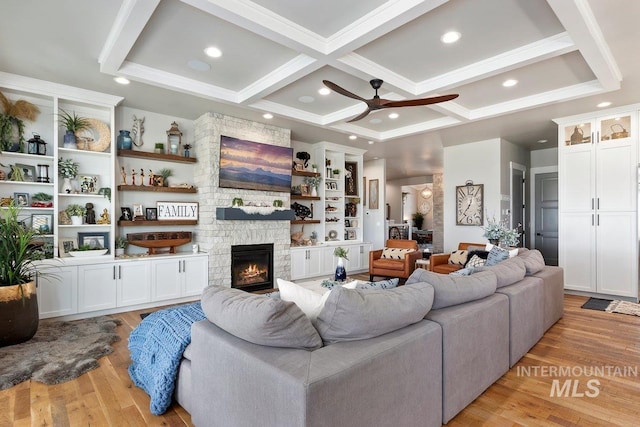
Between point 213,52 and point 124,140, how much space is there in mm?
2184

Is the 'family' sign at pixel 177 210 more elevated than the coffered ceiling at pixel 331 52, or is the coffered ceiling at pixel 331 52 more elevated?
the coffered ceiling at pixel 331 52

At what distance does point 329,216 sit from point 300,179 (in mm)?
1061

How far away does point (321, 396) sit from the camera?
1.27 metres

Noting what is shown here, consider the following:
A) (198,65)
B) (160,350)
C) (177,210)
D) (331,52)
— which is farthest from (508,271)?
(177,210)

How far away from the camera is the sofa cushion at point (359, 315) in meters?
1.63

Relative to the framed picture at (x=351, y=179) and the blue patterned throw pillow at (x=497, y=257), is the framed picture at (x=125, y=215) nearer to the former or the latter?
the framed picture at (x=351, y=179)

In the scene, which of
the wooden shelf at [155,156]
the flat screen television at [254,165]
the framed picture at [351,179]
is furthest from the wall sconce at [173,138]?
the framed picture at [351,179]

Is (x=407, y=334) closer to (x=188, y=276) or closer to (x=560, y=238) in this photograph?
(x=188, y=276)

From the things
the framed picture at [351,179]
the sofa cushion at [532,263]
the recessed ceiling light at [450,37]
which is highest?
the recessed ceiling light at [450,37]

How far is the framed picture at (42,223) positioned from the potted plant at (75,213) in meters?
0.20

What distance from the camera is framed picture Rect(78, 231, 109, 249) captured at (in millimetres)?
4395

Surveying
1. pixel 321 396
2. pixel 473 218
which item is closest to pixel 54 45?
pixel 321 396

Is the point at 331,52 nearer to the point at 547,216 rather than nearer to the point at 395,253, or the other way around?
the point at 395,253

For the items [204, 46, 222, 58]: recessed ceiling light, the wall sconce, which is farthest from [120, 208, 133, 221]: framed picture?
[204, 46, 222, 58]: recessed ceiling light
